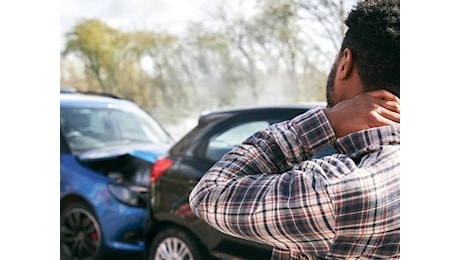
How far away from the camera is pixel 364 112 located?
976mm

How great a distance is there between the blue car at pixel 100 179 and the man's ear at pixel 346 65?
105 inches

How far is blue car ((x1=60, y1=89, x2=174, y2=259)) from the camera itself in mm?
3547

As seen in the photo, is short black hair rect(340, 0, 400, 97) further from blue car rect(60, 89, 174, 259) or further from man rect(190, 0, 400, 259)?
blue car rect(60, 89, 174, 259)

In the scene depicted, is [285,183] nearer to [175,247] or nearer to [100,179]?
[175,247]

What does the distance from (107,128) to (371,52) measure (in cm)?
344

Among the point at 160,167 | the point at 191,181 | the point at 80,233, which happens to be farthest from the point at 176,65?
the point at 191,181

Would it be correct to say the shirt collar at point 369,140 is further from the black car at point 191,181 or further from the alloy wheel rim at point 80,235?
the alloy wheel rim at point 80,235

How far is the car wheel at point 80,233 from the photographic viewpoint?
3.65 meters

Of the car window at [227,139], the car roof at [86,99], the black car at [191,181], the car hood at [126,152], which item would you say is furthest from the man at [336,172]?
the car roof at [86,99]
